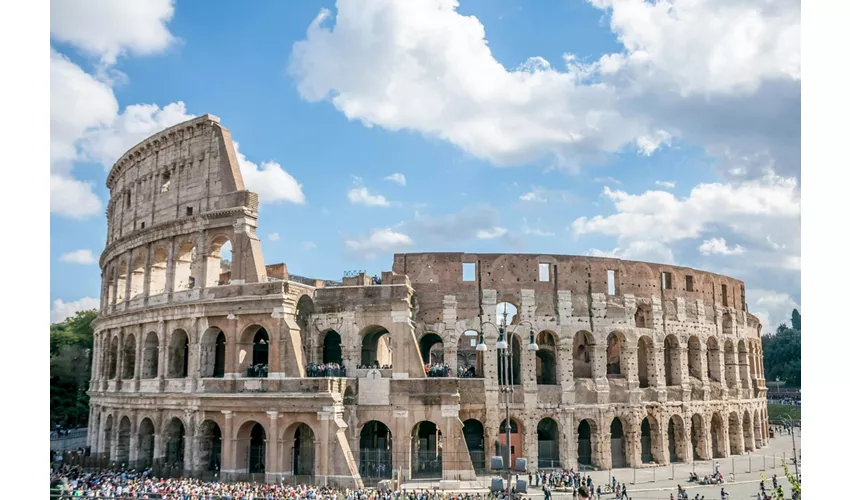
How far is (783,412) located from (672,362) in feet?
59.7

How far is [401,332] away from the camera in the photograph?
25.8 metres

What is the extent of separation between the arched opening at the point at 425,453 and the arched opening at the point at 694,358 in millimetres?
13356

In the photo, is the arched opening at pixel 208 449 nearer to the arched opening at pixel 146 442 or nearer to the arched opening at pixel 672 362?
the arched opening at pixel 146 442

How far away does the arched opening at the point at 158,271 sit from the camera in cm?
3031

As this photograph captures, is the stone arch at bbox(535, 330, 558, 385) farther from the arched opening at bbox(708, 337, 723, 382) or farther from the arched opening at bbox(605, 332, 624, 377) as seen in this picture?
the arched opening at bbox(708, 337, 723, 382)

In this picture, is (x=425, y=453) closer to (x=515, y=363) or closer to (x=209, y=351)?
(x=515, y=363)

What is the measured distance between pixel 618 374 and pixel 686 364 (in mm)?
3499

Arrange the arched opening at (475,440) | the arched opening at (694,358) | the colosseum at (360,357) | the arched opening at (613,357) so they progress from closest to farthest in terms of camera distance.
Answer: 1. the colosseum at (360,357)
2. the arched opening at (475,440)
3. the arched opening at (694,358)
4. the arched opening at (613,357)

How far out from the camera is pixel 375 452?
25.1 meters

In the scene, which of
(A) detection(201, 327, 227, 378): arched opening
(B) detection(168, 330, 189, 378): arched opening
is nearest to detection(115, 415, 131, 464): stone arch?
(B) detection(168, 330, 189, 378): arched opening

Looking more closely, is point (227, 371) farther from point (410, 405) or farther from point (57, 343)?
point (57, 343)

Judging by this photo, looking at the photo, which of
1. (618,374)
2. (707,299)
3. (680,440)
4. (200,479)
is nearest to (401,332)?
(200,479)

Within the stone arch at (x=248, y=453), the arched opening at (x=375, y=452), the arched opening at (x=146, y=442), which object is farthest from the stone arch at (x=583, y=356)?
the arched opening at (x=146, y=442)

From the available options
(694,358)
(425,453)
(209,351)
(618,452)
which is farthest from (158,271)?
(694,358)
